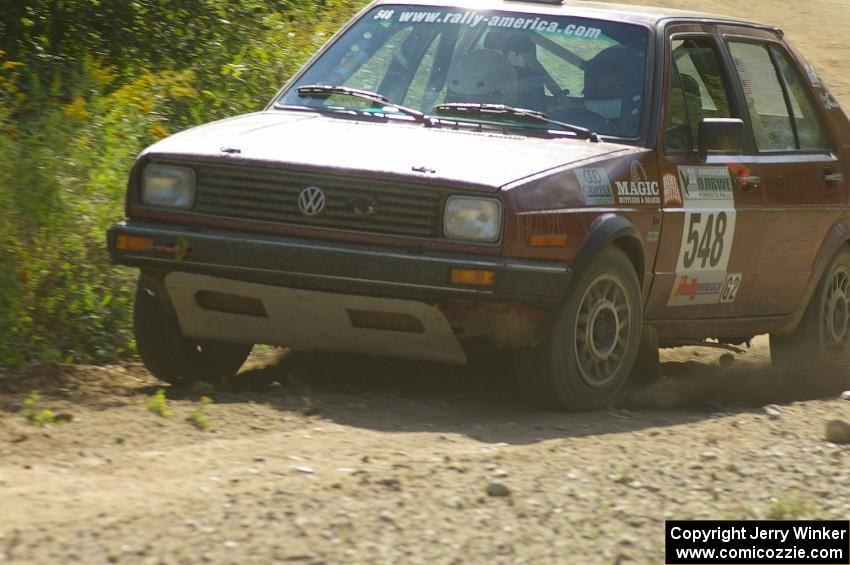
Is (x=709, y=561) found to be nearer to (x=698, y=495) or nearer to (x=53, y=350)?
(x=698, y=495)

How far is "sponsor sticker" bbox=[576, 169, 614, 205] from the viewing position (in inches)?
245

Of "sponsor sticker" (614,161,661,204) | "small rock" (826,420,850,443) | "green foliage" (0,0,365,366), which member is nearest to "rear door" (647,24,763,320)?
"sponsor sticker" (614,161,661,204)

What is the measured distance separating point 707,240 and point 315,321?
203 cm

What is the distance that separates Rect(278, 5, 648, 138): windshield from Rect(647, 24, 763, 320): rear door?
237 millimetres

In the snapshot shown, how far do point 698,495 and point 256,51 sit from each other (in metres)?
6.53

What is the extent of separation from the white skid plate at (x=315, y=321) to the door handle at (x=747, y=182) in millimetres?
1929

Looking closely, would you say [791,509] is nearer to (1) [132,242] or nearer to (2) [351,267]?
(2) [351,267]

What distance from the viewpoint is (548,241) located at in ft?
19.6

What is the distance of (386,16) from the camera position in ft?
24.8

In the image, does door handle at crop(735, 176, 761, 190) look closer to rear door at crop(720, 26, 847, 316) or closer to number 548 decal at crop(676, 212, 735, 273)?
rear door at crop(720, 26, 847, 316)

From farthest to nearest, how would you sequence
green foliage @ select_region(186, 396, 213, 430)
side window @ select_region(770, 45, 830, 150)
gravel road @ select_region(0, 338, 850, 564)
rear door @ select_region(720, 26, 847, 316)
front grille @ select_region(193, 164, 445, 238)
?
side window @ select_region(770, 45, 830, 150), rear door @ select_region(720, 26, 847, 316), front grille @ select_region(193, 164, 445, 238), green foliage @ select_region(186, 396, 213, 430), gravel road @ select_region(0, 338, 850, 564)

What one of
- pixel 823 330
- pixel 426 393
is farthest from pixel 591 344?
pixel 823 330

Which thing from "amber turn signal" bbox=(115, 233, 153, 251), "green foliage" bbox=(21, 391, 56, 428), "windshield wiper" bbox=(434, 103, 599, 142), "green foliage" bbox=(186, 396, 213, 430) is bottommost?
"green foliage" bbox=(186, 396, 213, 430)

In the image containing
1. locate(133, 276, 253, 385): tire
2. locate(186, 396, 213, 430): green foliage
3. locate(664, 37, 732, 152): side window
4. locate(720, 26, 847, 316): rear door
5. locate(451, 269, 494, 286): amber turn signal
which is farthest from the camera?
locate(720, 26, 847, 316): rear door
